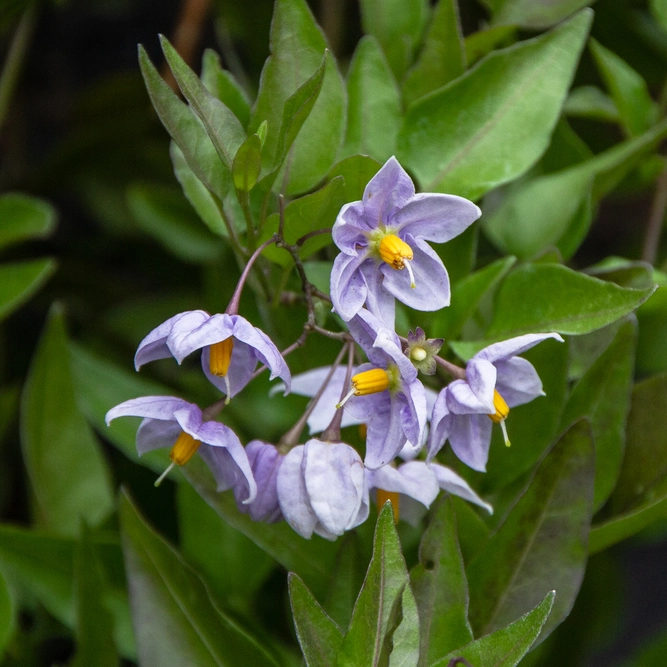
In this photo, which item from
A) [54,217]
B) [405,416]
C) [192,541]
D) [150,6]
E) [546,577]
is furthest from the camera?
[150,6]

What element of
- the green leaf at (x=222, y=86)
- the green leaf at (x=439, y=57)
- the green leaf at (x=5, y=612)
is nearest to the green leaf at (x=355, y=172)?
the green leaf at (x=222, y=86)

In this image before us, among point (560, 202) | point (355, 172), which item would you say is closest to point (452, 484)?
point (355, 172)

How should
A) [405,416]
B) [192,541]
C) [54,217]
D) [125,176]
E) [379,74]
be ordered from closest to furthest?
[405,416] → [379,74] → [192,541] → [54,217] → [125,176]

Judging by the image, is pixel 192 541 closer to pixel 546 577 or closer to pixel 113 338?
pixel 546 577

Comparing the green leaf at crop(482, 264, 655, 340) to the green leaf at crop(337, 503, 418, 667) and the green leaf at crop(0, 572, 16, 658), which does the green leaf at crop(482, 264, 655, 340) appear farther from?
the green leaf at crop(0, 572, 16, 658)

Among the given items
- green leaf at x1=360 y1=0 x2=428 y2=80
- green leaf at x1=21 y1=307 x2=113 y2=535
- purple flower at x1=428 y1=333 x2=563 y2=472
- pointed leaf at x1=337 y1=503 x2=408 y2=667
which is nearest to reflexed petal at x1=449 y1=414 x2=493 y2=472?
purple flower at x1=428 y1=333 x2=563 y2=472

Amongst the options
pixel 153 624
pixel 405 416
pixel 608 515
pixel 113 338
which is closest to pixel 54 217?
pixel 113 338

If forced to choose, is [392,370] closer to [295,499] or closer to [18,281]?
[295,499]
